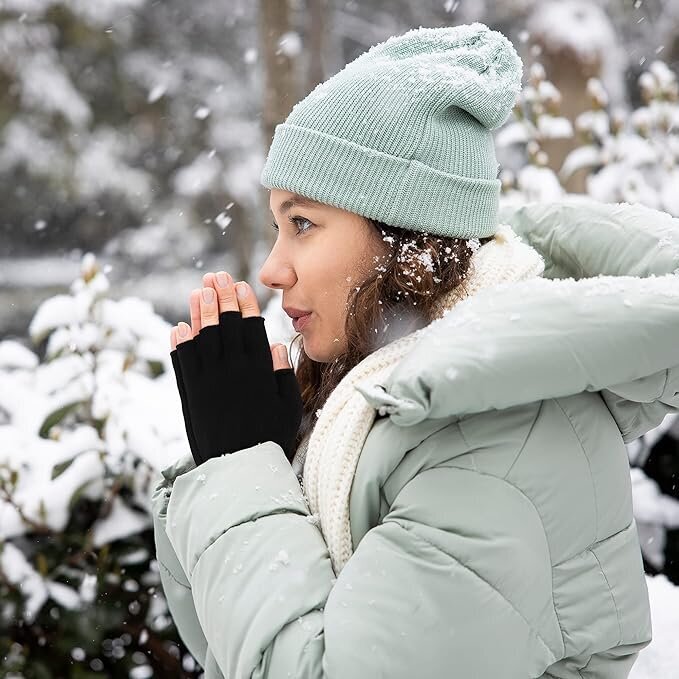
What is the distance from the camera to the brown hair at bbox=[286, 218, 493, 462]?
1454mm

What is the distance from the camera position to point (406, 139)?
1.43 m

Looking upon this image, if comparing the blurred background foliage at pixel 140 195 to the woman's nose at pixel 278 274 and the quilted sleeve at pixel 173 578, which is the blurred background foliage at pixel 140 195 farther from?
the woman's nose at pixel 278 274

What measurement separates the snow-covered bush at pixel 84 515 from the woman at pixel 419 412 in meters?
0.91

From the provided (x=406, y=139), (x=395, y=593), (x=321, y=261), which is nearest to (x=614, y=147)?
(x=406, y=139)

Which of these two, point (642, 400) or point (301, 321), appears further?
point (301, 321)

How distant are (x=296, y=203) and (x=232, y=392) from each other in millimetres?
389

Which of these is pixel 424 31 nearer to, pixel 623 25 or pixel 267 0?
pixel 267 0

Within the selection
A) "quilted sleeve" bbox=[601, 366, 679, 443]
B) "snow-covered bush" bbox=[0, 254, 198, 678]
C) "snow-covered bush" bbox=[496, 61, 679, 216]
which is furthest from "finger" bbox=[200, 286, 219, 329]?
"snow-covered bush" bbox=[496, 61, 679, 216]

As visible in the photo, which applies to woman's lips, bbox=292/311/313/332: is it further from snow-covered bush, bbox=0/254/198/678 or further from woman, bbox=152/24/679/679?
snow-covered bush, bbox=0/254/198/678

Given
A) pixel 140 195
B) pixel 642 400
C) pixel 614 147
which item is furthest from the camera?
pixel 140 195

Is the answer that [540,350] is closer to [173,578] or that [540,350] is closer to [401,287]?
[401,287]

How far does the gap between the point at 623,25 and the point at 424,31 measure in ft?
26.8

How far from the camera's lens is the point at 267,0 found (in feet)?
18.0

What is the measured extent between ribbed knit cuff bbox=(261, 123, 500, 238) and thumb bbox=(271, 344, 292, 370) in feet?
0.94
